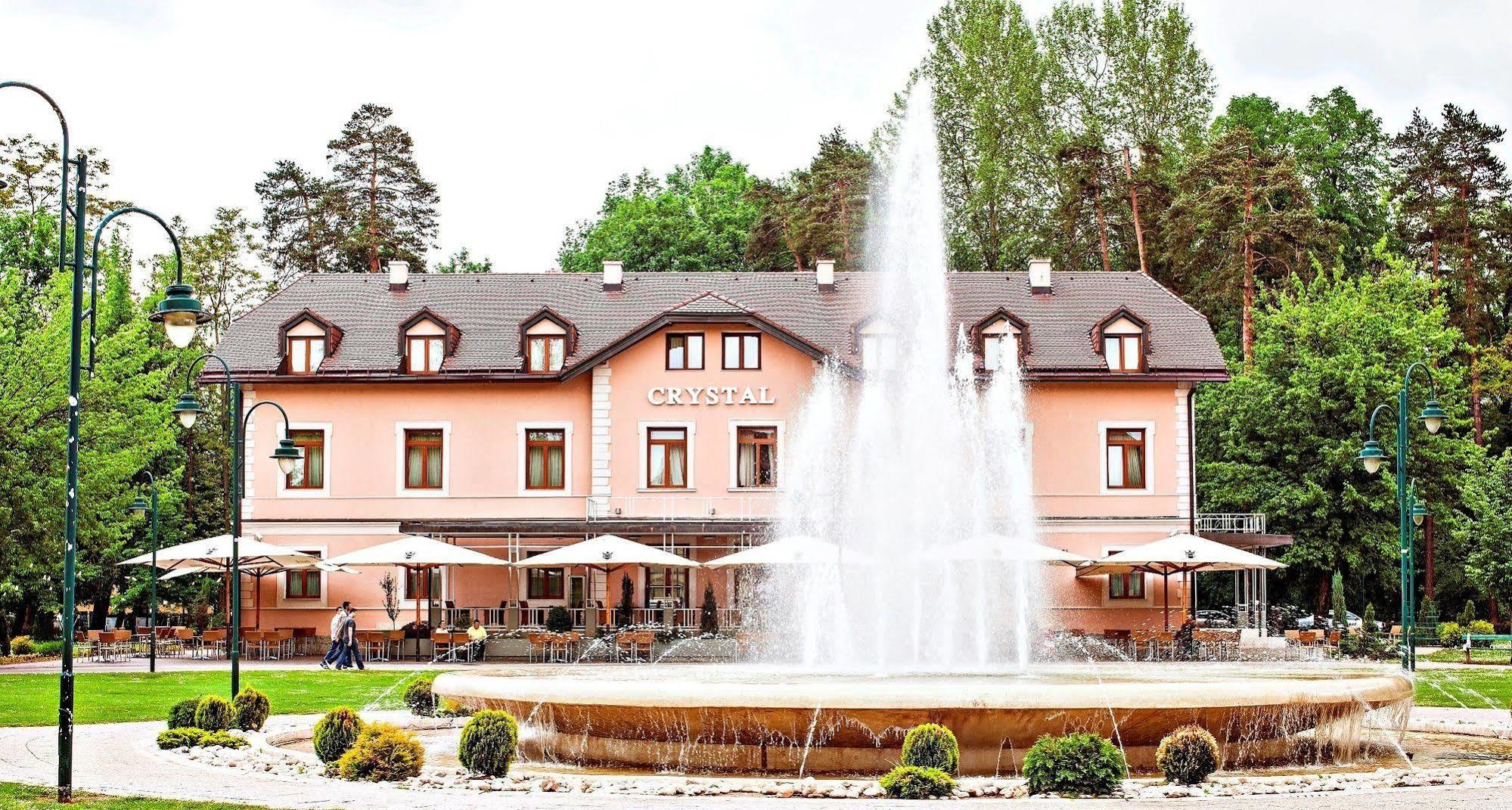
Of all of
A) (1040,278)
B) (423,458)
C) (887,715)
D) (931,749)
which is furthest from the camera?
(1040,278)

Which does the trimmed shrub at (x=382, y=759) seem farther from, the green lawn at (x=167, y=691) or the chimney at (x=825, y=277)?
the chimney at (x=825, y=277)

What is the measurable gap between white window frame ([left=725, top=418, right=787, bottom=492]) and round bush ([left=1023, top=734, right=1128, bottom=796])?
2613cm

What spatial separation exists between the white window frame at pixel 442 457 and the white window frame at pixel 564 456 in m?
1.60

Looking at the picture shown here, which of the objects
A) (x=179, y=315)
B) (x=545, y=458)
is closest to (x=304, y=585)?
(x=545, y=458)

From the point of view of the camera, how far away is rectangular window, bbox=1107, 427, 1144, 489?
132ft

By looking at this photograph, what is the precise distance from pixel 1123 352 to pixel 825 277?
302 inches

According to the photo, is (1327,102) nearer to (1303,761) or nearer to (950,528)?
(950,528)

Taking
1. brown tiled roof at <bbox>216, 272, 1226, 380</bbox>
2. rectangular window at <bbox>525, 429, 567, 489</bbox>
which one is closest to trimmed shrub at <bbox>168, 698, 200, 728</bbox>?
brown tiled roof at <bbox>216, 272, 1226, 380</bbox>

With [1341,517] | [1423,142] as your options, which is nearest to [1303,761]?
[1341,517]

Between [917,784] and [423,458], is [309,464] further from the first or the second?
[917,784]

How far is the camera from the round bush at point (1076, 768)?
13.2 metres

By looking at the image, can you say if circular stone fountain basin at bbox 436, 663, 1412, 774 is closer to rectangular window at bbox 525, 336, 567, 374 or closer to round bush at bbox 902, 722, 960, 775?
round bush at bbox 902, 722, 960, 775

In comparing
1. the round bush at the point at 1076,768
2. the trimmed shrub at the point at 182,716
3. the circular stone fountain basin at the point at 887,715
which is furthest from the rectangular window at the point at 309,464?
the round bush at the point at 1076,768

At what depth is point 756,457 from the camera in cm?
4000
